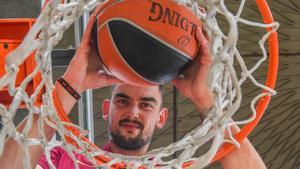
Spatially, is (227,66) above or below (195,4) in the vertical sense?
below

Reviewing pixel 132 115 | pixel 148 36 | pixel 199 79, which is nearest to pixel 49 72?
pixel 148 36

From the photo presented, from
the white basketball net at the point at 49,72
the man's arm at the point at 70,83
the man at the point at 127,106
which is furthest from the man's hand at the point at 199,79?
the man's arm at the point at 70,83

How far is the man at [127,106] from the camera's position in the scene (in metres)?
0.92

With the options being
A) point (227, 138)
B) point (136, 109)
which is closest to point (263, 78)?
point (136, 109)

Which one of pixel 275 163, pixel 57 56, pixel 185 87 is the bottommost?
pixel 275 163

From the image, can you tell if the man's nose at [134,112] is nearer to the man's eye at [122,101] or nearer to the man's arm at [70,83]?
the man's eye at [122,101]

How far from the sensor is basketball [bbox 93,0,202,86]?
0.82 metres

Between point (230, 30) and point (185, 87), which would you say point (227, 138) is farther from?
point (230, 30)

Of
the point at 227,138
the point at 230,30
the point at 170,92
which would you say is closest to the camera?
the point at 230,30

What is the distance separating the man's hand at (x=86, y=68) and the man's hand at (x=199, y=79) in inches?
7.3

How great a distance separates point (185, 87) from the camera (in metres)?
0.98

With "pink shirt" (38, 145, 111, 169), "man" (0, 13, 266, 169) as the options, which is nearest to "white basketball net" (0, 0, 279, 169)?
"man" (0, 13, 266, 169)

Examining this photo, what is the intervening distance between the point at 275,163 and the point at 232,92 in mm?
1529

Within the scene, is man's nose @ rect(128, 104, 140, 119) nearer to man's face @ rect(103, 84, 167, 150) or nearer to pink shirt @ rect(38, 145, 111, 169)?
man's face @ rect(103, 84, 167, 150)
